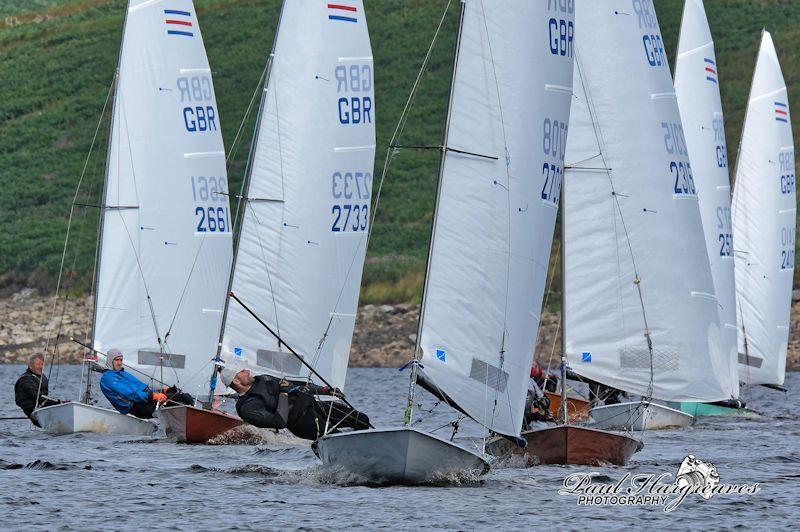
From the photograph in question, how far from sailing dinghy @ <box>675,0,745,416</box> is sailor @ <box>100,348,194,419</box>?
11.4 metres

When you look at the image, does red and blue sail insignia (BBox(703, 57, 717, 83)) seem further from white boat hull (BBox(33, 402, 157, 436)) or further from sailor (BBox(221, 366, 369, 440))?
sailor (BBox(221, 366, 369, 440))

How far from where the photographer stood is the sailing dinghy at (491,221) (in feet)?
64.8

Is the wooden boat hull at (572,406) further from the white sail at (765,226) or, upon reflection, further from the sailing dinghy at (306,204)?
the white sail at (765,226)

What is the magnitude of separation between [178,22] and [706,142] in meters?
11.0

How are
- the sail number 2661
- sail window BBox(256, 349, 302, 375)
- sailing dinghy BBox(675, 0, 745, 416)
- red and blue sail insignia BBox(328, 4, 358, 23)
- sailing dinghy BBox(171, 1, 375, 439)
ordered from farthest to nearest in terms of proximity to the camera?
sailing dinghy BBox(675, 0, 745, 416) → the sail number 2661 → red and blue sail insignia BBox(328, 4, 358, 23) → sailing dinghy BBox(171, 1, 375, 439) → sail window BBox(256, 349, 302, 375)

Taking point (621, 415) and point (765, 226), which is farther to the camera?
point (765, 226)

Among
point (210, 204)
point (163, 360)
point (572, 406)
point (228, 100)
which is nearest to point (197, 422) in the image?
point (163, 360)

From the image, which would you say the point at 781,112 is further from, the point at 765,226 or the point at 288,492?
Result: the point at 288,492

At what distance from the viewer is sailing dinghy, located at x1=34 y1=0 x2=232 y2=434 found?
29578mm

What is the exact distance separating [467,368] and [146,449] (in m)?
6.90

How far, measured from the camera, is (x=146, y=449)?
81.6 ft

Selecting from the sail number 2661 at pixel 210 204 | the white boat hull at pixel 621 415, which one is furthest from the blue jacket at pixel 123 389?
the white boat hull at pixel 621 415

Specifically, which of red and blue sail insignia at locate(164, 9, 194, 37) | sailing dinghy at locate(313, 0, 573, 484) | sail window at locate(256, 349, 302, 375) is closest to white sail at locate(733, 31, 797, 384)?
sail window at locate(256, 349, 302, 375)

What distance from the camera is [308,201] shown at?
28.3m
